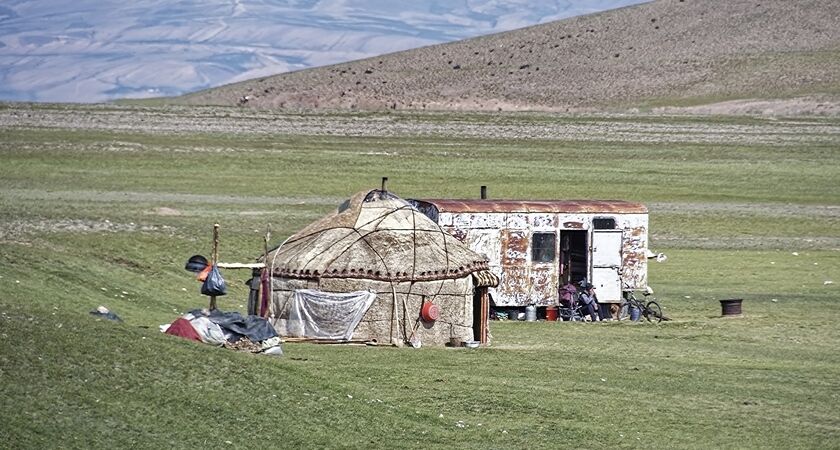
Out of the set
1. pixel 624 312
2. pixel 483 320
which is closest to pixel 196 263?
pixel 483 320

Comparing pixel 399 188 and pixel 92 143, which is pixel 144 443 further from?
pixel 92 143

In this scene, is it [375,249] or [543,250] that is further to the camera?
[543,250]

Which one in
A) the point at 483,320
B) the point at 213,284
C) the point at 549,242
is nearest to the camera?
the point at 213,284

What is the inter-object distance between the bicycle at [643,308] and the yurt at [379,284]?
5.61m

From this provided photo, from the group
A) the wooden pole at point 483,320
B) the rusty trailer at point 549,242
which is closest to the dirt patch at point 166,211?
the rusty trailer at point 549,242

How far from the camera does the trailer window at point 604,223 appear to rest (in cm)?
3303

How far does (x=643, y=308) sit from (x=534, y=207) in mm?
2874

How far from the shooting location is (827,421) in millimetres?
20781

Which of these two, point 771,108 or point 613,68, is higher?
point 613,68

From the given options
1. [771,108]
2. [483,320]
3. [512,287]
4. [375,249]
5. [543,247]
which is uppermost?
[771,108]

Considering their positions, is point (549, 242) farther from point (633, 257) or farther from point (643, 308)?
point (643, 308)

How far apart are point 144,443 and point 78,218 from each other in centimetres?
2254

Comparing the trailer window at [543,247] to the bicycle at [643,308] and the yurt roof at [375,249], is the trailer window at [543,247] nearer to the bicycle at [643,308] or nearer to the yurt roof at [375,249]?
the bicycle at [643,308]

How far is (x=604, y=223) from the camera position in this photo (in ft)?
109
